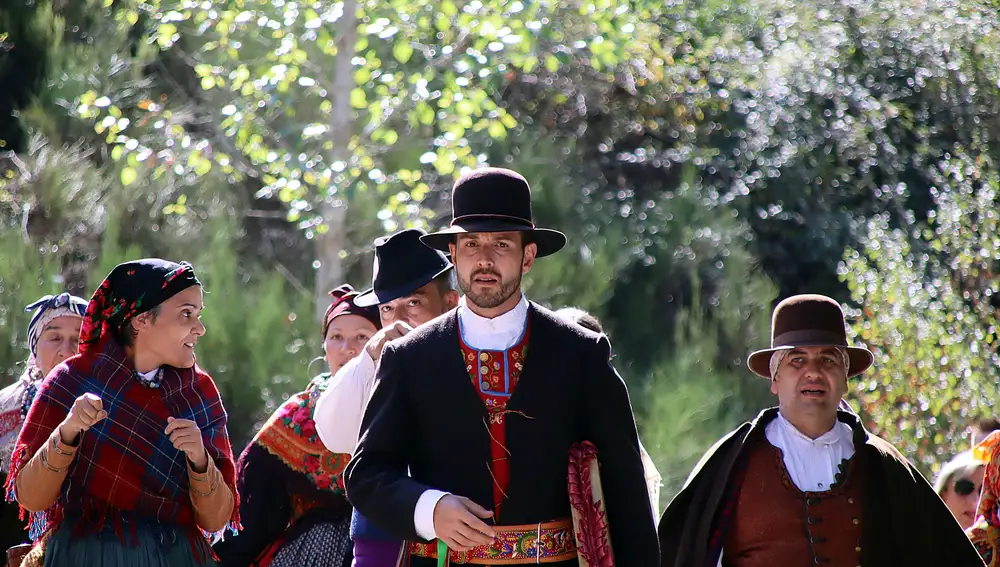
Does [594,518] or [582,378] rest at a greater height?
[582,378]

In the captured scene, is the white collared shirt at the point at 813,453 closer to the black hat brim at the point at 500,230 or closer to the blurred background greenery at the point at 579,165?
the black hat brim at the point at 500,230

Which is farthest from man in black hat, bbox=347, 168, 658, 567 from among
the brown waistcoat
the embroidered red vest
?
the brown waistcoat

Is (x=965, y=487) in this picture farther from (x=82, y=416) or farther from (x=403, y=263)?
(x=82, y=416)

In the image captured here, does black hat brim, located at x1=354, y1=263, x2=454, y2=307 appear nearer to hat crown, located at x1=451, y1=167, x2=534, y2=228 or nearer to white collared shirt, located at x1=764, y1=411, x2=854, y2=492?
hat crown, located at x1=451, y1=167, x2=534, y2=228

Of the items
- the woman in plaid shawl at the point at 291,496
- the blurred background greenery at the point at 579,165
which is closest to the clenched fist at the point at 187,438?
the woman in plaid shawl at the point at 291,496

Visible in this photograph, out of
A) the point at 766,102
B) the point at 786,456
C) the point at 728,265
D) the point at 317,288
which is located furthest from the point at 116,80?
the point at 786,456

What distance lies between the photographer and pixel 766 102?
1417 centimetres

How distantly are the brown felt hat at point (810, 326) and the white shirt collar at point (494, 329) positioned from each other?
1.26 metres

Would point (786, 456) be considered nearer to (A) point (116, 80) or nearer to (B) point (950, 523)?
(B) point (950, 523)

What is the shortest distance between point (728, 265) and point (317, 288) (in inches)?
170

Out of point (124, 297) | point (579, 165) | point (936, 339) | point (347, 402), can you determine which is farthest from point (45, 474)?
point (579, 165)

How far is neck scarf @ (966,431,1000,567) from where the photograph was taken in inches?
210

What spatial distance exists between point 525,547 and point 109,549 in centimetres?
140

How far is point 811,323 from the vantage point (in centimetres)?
475
